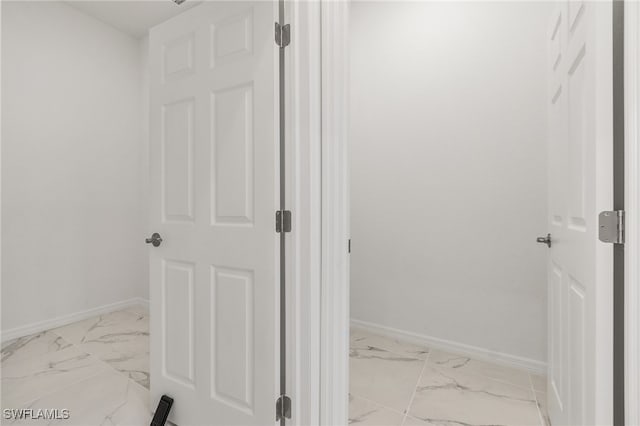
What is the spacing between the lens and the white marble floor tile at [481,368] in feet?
6.58

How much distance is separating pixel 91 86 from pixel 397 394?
3593 mm

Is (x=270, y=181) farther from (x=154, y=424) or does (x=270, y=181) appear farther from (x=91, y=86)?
(x=91, y=86)

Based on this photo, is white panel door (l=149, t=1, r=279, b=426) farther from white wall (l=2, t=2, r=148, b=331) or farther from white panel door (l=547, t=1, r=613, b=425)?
white wall (l=2, t=2, r=148, b=331)

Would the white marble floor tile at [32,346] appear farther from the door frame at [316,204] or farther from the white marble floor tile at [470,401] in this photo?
the white marble floor tile at [470,401]

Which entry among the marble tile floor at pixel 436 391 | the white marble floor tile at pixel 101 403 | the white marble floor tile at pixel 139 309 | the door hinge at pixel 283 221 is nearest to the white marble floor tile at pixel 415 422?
the marble tile floor at pixel 436 391

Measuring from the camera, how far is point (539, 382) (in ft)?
6.47

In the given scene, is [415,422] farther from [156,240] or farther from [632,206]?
[156,240]

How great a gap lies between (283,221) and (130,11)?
3022 millimetres

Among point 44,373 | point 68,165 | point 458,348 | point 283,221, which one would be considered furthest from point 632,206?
point 68,165

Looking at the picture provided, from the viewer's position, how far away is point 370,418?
1649 millimetres

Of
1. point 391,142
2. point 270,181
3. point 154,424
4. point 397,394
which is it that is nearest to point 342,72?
point 270,181

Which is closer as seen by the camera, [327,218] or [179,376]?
[327,218]

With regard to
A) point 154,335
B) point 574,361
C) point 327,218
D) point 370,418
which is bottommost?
point 370,418

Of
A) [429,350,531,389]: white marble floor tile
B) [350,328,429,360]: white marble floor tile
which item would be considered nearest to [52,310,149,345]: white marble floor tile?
[350,328,429,360]: white marble floor tile
